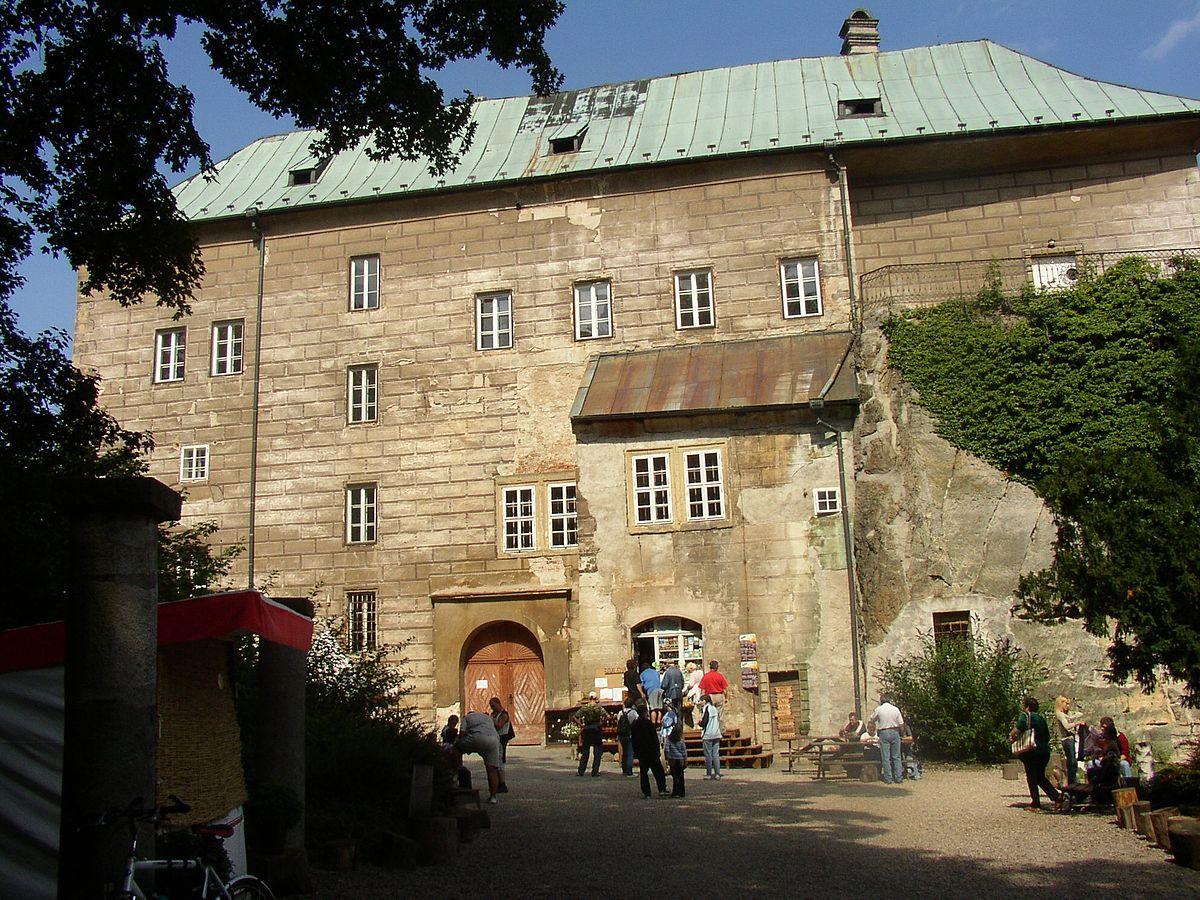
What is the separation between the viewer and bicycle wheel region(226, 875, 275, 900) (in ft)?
24.0

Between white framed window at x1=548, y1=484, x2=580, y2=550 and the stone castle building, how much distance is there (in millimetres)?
89

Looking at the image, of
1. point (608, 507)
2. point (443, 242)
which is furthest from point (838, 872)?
point (443, 242)

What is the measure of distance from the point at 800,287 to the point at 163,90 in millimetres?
18860

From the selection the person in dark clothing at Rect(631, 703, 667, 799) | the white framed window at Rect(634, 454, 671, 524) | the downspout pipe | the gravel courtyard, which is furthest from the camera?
the downspout pipe

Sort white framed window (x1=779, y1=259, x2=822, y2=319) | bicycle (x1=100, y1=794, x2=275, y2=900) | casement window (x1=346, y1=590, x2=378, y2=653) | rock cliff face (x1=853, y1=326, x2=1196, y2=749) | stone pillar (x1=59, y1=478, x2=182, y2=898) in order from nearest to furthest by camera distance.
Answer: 1. bicycle (x1=100, y1=794, x2=275, y2=900)
2. stone pillar (x1=59, y1=478, x2=182, y2=898)
3. rock cliff face (x1=853, y1=326, x2=1196, y2=749)
4. white framed window (x1=779, y1=259, x2=822, y2=319)
5. casement window (x1=346, y1=590, x2=378, y2=653)

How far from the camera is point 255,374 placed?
98.5ft

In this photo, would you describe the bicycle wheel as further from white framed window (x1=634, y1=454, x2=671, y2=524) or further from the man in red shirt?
white framed window (x1=634, y1=454, x2=671, y2=524)

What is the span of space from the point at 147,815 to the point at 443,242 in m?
24.7

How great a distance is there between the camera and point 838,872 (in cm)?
1082

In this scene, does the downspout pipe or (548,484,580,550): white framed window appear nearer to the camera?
(548,484,580,550): white framed window

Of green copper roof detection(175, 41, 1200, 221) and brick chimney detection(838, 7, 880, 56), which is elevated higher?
brick chimney detection(838, 7, 880, 56)

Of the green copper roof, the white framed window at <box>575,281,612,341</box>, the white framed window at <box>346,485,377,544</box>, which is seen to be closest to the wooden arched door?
the white framed window at <box>346,485,377,544</box>

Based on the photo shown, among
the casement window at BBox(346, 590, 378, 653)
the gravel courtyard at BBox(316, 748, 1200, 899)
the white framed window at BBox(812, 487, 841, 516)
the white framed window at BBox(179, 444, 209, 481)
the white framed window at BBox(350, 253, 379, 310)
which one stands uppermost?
the white framed window at BBox(350, 253, 379, 310)

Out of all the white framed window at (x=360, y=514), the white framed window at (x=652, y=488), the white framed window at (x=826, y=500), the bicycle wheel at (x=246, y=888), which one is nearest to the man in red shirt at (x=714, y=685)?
the white framed window at (x=652, y=488)
